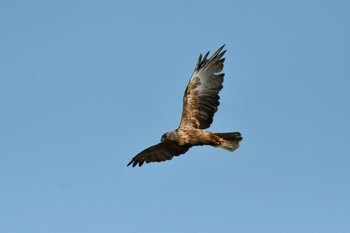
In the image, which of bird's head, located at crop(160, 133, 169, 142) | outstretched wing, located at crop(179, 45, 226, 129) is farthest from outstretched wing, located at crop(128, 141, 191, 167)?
outstretched wing, located at crop(179, 45, 226, 129)

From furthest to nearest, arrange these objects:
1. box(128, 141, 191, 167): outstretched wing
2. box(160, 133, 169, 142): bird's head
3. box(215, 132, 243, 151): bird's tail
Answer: box(128, 141, 191, 167): outstretched wing
box(160, 133, 169, 142): bird's head
box(215, 132, 243, 151): bird's tail

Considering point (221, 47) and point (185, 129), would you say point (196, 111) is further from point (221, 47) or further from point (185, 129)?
point (221, 47)

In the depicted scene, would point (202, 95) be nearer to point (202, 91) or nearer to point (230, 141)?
point (202, 91)

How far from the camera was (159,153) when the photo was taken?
19969 mm

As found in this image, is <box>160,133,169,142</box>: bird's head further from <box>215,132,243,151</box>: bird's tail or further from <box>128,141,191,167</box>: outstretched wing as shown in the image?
<box>215,132,243,151</box>: bird's tail

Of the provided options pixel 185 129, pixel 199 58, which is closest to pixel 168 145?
pixel 185 129

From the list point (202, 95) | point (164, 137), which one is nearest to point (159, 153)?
point (164, 137)

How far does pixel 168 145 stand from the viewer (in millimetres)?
19219

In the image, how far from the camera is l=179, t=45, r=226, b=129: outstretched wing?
18641 mm

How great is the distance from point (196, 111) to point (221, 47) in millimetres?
1683

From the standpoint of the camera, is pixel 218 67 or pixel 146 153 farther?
pixel 146 153

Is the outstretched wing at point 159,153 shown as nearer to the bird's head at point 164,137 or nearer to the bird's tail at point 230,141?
the bird's head at point 164,137

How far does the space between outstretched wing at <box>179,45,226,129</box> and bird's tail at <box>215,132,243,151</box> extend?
0.74m

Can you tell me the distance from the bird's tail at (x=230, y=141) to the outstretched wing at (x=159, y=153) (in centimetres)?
123
